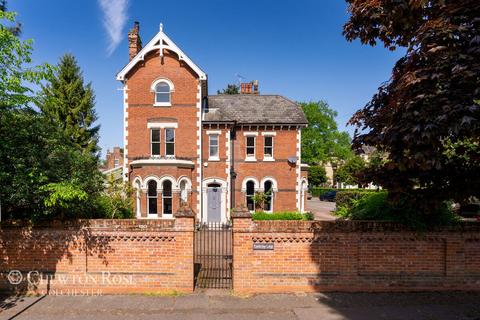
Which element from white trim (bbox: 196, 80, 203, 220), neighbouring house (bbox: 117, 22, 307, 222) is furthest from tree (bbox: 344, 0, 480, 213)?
white trim (bbox: 196, 80, 203, 220)

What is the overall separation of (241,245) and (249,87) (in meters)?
20.7

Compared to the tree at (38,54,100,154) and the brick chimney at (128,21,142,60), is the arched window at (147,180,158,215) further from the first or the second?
the tree at (38,54,100,154)

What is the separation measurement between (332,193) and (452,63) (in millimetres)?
41235

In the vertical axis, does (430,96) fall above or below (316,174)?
above

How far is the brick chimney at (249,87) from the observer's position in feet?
86.8

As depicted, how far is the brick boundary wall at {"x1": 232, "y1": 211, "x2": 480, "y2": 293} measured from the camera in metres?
7.95

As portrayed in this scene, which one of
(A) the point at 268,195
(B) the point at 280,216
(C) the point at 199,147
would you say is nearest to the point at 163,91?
(C) the point at 199,147

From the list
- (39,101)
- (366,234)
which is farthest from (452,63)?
(39,101)

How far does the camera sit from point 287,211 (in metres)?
20.9

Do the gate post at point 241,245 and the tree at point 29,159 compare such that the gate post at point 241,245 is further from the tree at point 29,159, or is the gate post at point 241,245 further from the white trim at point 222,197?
the white trim at point 222,197

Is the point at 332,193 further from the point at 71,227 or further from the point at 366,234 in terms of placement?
the point at 71,227

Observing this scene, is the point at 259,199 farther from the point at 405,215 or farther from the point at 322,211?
the point at 322,211

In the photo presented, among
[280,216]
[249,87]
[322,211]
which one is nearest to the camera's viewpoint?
→ [280,216]

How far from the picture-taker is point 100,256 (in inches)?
317
